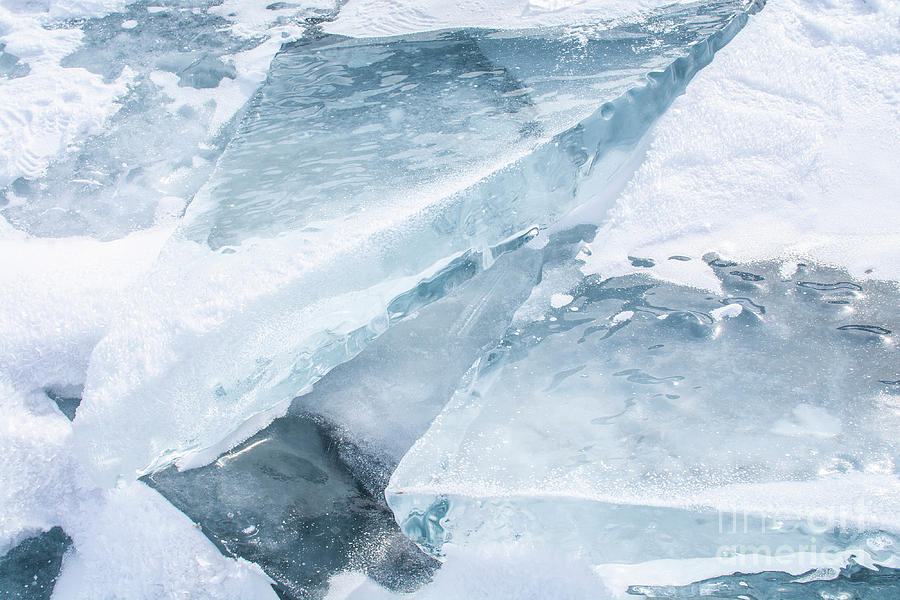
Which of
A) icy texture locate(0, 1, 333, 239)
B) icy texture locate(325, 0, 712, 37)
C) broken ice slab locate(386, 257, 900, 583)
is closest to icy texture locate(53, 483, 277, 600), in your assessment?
broken ice slab locate(386, 257, 900, 583)

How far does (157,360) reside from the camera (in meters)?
1.18

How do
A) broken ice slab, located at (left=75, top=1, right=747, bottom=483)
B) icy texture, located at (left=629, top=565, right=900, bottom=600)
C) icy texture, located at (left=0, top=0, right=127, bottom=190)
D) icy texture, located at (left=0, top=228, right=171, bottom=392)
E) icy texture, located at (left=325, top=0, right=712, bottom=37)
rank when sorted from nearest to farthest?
icy texture, located at (left=629, top=565, right=900, bottom=600) < broken ice slab, located at (left=75, top=1, right=747, bottom=483) < icy texture, located at (left=0, top=228, right=171, bottom=392) < icy texture, located at (left=0, top=0, right=127, bottom=190) < icy texture, located at (left=325, top=0, right=712, bottom=37)

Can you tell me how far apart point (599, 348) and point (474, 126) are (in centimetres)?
64

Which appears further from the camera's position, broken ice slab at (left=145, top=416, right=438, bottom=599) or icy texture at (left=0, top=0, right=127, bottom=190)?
icy texture at (left=0, top=0, right=127, bottom=190)

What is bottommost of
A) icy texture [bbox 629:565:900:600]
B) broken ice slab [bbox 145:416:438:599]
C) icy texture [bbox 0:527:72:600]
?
icy texture [bbox 0:527:72:600]

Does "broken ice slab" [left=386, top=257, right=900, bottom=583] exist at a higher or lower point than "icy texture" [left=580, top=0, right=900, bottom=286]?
lower

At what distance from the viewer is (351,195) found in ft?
4.65

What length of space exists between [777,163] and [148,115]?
5.75 feet

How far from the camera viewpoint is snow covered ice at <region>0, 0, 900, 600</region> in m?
1.03

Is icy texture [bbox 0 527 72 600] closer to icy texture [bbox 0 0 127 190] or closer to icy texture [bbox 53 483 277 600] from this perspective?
icy texture [bbox 53 483 277 600]

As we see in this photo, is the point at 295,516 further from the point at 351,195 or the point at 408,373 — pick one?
the point at 351,195

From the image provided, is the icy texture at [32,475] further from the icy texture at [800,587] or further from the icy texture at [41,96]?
the icy texture at [800,587]

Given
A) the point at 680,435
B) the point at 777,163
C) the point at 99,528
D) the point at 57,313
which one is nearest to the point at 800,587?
the point at 680,435

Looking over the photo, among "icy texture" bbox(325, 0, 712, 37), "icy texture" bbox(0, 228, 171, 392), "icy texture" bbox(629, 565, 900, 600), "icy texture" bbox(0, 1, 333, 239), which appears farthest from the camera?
"icy texture" bbox(325, 0, 712, 37)
